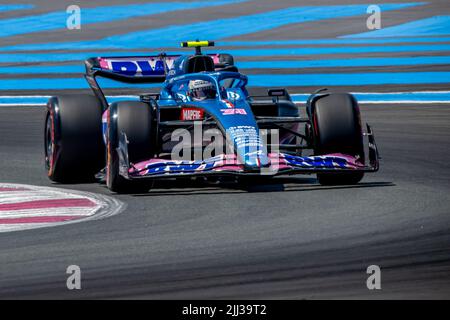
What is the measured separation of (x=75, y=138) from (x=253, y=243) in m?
3.92

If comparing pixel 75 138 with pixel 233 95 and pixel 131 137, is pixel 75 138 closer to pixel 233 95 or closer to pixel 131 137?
pixel 131 137

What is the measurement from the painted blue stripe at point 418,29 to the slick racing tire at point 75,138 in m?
19.1

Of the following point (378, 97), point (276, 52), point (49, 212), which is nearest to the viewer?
point (49, 212)

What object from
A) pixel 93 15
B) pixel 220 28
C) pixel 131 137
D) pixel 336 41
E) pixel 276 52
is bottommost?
pixel 131 137

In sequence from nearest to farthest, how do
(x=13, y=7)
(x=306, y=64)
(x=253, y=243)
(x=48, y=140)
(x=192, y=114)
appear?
(x=253, y=243)
(x=192, y=114)
(x=48, y=140)
(x=306, y=64)
(x=13, y=7)

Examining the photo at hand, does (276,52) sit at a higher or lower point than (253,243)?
higher

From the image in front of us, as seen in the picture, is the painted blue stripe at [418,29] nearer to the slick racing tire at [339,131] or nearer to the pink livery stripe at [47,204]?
the slick racing tire at [339,131]

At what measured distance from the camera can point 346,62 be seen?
25.5 meters

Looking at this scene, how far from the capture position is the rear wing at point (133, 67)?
12859mm

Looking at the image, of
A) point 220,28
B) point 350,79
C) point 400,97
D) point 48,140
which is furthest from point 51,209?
point 220,28

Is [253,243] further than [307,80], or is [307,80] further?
[307,80]

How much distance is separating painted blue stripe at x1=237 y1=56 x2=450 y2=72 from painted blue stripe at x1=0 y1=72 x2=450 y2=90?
150cm
